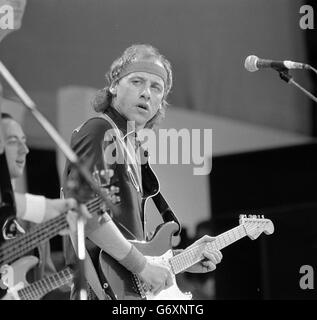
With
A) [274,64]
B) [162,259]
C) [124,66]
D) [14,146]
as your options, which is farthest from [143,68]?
[162,259]

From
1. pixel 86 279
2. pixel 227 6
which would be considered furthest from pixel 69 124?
pixel 227 6

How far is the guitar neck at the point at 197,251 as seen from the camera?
11.5ft

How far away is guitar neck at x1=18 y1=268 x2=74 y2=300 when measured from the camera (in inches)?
123

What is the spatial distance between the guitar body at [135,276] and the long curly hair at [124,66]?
505 millimetres

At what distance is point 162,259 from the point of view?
3.43m

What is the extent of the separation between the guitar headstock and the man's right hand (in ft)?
1.86

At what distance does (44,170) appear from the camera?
3639 mm

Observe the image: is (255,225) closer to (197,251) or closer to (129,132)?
(197,251)

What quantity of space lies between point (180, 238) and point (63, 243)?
0.62m

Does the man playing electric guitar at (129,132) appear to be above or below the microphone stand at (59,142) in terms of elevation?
above

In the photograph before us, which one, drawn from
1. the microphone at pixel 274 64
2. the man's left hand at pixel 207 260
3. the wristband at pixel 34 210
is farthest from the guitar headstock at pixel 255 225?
the wristband at pixel 34 210

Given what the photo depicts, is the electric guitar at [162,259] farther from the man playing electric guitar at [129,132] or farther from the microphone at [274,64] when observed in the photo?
the microphone at [274,64]
